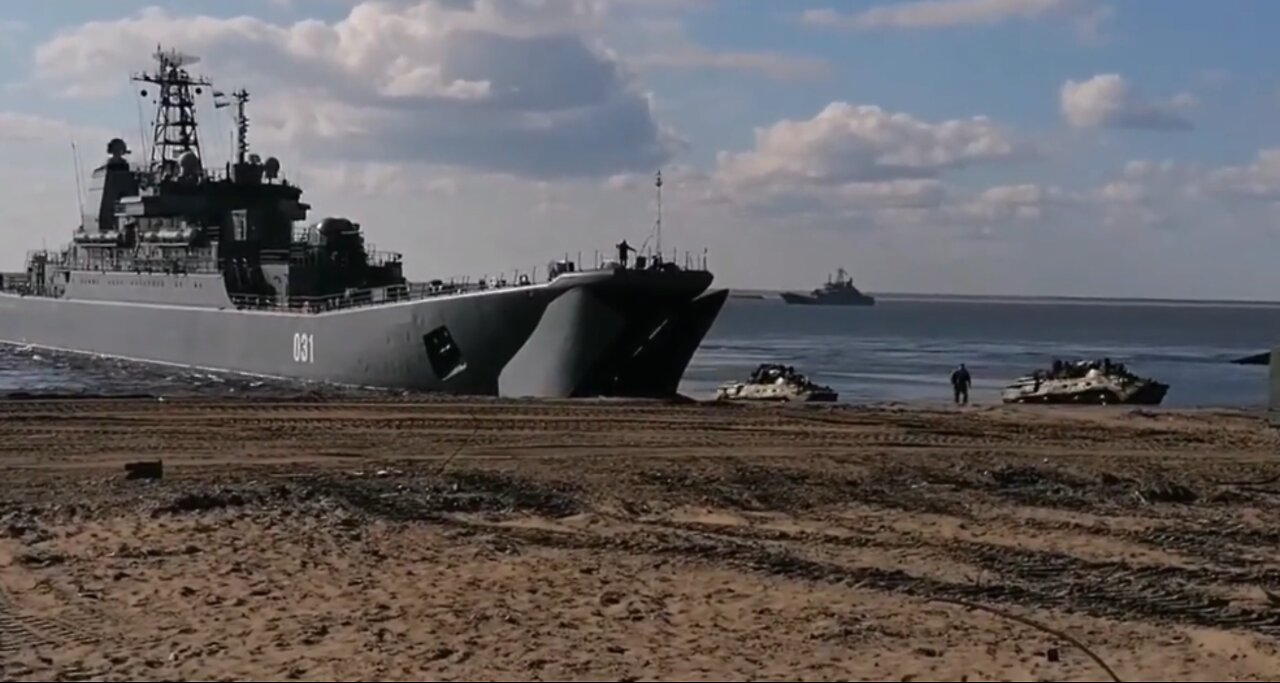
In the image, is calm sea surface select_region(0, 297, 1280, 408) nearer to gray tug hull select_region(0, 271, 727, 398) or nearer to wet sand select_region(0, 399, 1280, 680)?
gray tug hull select_region(0, 271, 727, 398)

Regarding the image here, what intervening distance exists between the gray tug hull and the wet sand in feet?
24.6

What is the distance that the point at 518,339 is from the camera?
30.3 meters

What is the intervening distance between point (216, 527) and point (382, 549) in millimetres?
1834

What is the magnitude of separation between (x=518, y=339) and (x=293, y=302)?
10.2 m

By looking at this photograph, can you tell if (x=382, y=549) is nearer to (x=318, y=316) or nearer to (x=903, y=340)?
(x=318, y=316)

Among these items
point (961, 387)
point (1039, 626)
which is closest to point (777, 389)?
point (961, 387)

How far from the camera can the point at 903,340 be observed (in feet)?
357

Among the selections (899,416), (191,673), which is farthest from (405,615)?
(899,416)

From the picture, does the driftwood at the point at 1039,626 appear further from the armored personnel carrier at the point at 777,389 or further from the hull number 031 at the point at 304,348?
the armored personnel carrier at the point at 777,389

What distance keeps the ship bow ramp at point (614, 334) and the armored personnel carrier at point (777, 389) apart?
318 inches

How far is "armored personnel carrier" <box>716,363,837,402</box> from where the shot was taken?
38875 millimetres

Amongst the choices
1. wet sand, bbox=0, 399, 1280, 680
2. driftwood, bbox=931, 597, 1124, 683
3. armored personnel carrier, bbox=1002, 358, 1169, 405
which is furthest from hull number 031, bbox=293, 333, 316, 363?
driftwood, bbox=931, 597, 1124, 683

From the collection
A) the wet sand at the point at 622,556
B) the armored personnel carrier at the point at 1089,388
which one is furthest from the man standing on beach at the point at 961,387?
the wet sand at the point at 622,556

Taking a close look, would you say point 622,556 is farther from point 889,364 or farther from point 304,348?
point 889,364
